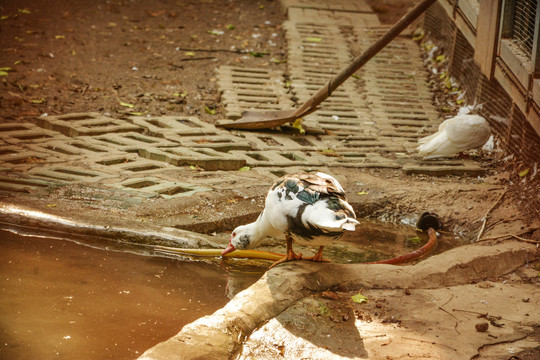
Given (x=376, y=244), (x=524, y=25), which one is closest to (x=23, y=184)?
(x=376, y=244)

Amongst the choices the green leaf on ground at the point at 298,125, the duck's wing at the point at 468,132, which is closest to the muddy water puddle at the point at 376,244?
the duck's wing at the point at 468,132

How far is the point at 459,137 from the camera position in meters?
6.34

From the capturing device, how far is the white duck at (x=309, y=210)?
3.28 meters

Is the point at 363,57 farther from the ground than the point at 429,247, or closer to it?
farther from the ground

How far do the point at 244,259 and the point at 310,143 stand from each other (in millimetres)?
2860

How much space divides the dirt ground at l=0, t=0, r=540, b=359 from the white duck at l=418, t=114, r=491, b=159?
12.1 inches

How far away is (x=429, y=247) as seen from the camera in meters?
4.65

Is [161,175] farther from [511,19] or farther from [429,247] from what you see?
[511,19]

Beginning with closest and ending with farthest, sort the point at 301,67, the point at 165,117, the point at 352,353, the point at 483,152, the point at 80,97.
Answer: the point at 352,353, the point at 483,152, the point at 165,117, the point at 80,97, the point at 301,67

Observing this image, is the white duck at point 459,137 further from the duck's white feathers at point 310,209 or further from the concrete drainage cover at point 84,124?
the concrete drainage cover at point 84,124

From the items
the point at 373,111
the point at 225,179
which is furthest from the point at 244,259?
the point at 373,111

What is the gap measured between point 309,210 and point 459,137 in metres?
3.40

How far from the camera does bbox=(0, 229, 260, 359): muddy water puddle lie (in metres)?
2.99

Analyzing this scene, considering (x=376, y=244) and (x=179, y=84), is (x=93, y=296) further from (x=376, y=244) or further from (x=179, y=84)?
A: (x=179, y=84)
